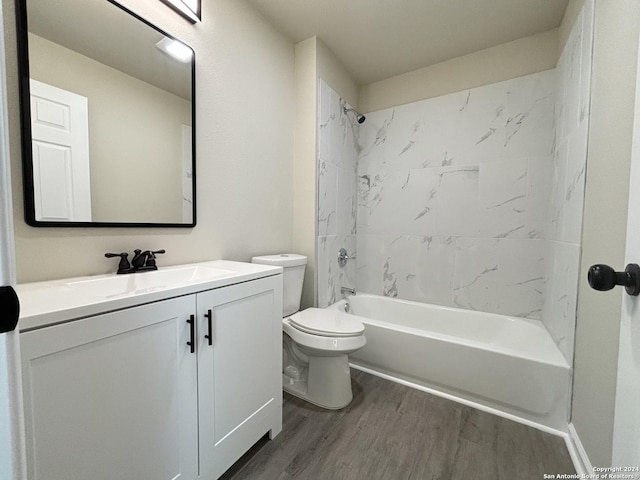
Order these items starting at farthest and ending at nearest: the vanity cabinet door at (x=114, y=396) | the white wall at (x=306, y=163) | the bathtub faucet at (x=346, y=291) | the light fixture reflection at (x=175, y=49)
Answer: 1. the bathtub faucet at (x=346, y=291)
2. the white wall at (x=306, y=163)
3. the light fixture reflection at (x=175, y=49)
4. the vanity cabinet door at (x=114, y=396)

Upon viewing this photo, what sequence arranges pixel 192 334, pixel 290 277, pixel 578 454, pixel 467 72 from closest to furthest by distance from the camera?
pixel 192 334 < pixel 578 454 < pixel 290 277 < pixel 467 72

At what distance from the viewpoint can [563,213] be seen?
1625mm

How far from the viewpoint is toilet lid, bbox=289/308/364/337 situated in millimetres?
1560

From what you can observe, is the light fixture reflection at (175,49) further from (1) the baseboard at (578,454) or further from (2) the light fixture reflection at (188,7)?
(1) the baseboard at (578,454)

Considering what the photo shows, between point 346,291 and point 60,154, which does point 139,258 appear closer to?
point 60,154

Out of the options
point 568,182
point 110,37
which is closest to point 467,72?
point 568,182

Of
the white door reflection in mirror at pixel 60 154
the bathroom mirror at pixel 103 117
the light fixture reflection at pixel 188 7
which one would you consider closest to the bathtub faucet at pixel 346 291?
the bathroom mirror at pixel 103 117

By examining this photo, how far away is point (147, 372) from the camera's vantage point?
84 cm

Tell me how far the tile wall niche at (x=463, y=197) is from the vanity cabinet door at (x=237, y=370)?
90cm

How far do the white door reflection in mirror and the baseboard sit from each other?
2.39 meters

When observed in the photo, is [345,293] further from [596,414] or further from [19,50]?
[19,50]

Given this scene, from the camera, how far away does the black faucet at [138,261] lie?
115 cm

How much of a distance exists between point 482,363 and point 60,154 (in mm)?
2333

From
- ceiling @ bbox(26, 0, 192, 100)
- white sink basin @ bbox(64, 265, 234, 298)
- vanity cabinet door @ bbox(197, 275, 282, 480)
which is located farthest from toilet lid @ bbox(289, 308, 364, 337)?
ceiling @ bbox(26, 0, 192, 100)
